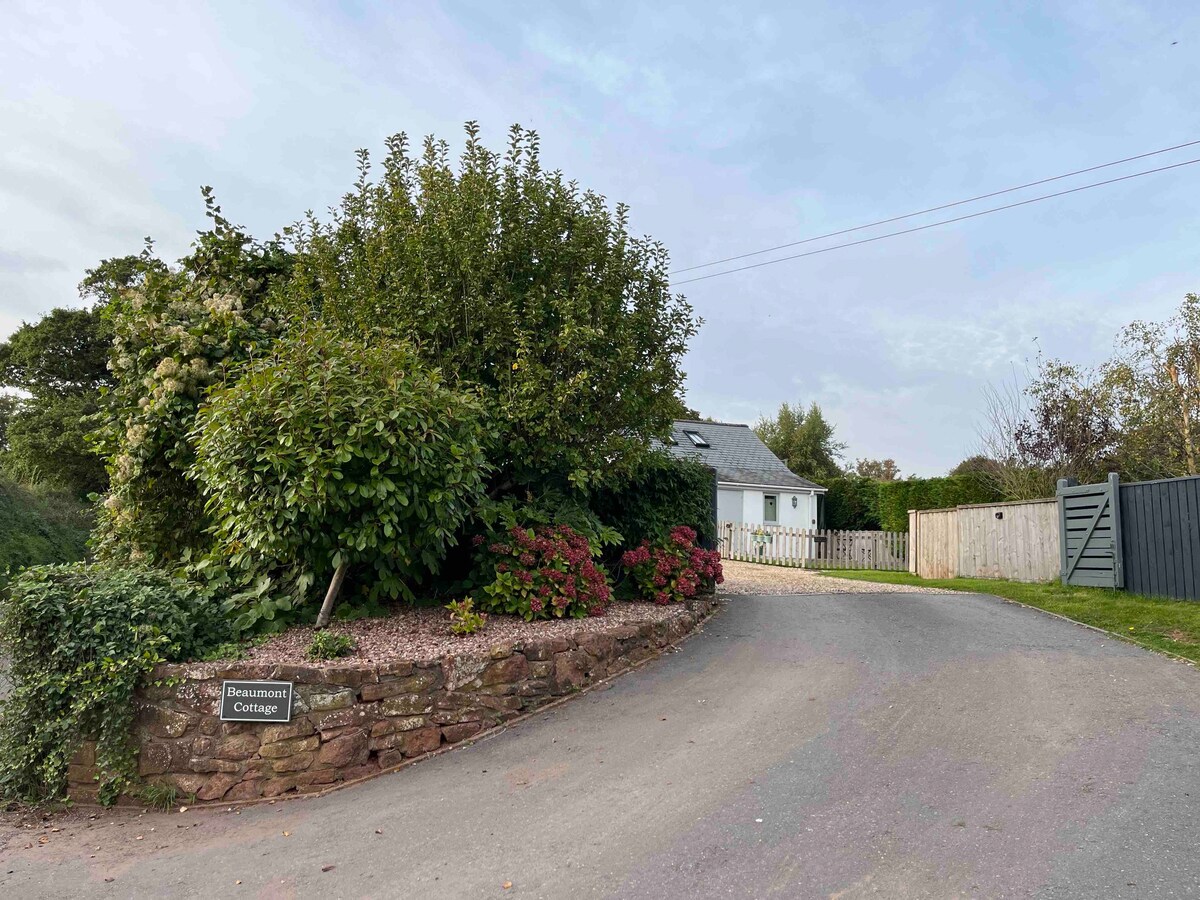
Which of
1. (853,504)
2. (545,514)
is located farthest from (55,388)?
(853,504)

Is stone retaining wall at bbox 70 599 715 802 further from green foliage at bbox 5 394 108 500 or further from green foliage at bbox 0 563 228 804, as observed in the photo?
green foliage at bbox 5 394 108 500

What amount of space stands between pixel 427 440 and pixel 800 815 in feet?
13.0

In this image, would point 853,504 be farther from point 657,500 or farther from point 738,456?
point 657,500

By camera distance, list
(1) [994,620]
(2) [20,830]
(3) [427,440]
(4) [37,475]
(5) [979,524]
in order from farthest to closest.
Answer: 1. (4) [37,475]
2. (5) [979,524]
3. (1) [994,620]
4. (3) [427,440]
5. (2) [20,830]

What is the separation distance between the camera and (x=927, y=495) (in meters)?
22.0

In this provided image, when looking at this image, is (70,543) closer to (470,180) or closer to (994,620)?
(470,180)

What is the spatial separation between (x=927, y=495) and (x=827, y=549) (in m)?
3.78

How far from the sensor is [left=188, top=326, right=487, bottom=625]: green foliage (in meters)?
5.97

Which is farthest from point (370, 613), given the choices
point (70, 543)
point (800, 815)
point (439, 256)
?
point (70, 543)

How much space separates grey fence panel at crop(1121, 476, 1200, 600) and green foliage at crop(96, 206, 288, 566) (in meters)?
11.3

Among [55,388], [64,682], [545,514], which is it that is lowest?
[64,682]

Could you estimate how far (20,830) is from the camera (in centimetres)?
502

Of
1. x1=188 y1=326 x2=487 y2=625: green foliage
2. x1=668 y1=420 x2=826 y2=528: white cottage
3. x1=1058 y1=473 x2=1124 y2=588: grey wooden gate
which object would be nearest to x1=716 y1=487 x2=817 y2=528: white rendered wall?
x1=668 y1=420 x2=826 y2=528: white cottage

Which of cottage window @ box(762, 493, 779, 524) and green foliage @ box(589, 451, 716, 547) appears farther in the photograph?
cottage window @ box(762, 493, 779, 524)
